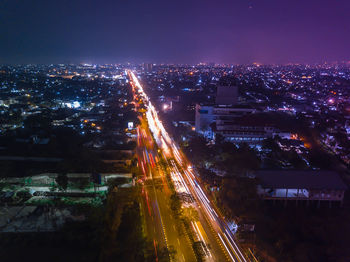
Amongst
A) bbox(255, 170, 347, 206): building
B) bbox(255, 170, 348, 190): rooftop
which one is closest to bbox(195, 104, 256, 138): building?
bbox(255, 170, 348, 190): rooftop

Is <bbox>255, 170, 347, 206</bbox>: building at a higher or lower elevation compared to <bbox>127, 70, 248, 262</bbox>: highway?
higher

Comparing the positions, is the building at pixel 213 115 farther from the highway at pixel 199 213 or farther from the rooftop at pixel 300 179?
the rooftop at pixel 300 179

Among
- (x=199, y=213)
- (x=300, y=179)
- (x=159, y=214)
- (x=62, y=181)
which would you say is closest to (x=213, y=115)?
(x=300, y=179)

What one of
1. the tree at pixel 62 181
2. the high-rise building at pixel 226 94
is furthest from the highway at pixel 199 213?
the high-rise building at pixel 226 94

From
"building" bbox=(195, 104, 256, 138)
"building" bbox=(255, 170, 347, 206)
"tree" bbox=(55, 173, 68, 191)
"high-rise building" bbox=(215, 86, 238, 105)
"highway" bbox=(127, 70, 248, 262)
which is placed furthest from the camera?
"high-rise building" bbox=(215, 86, 238, 105)

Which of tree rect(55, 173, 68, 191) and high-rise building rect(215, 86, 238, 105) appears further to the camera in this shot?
high-rise building rect(215, 86, 238, 105)

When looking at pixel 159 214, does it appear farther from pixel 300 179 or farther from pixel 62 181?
pixel 300 179

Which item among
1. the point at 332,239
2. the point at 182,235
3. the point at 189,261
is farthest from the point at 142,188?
the point at 332,239

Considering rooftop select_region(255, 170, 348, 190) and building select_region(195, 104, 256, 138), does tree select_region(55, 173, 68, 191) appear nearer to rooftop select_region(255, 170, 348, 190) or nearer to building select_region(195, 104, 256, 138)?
rooftop select_region(255, 170, 348, 190)
